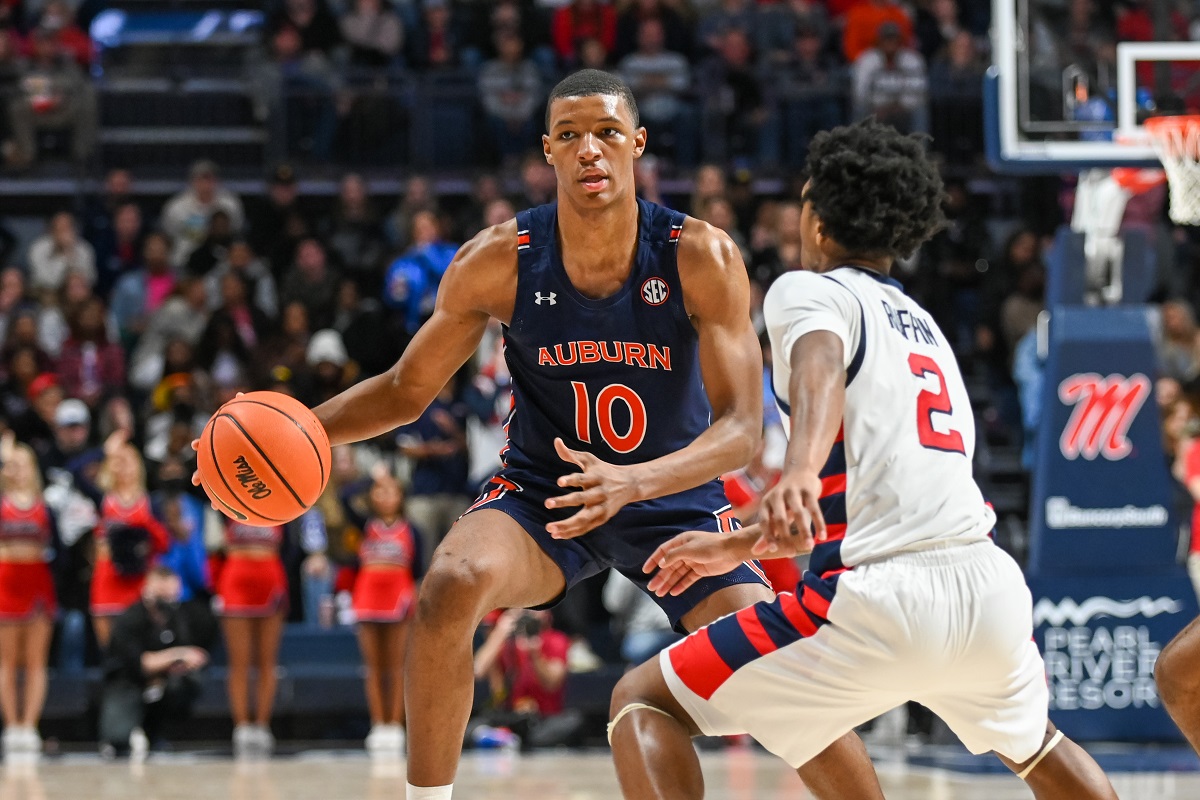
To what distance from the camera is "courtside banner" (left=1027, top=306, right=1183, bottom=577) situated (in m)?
8.79

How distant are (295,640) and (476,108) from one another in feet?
17.0

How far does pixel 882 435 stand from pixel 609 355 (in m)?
1.18

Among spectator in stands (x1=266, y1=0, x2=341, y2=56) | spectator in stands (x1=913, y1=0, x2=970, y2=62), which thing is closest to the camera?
spectator in stands (x1=266, y1=0, x2=341, y2=56)

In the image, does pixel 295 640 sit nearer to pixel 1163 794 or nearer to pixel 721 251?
pixel 1163 794

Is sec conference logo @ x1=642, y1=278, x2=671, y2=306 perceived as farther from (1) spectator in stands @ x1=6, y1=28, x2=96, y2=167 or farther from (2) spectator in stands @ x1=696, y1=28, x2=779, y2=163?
(1) spectator in stands @ x1=6, y1=28, x2=96, y2=167

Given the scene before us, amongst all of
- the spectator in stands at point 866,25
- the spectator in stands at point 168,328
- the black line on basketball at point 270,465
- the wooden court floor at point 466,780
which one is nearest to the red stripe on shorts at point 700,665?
the black line on basketball at point 270,465

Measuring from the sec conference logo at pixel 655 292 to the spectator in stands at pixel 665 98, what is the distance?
901 centimetres

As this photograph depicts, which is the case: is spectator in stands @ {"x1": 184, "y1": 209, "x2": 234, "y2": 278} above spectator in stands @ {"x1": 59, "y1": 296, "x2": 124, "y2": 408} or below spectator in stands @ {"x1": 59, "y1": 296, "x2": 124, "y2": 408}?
above

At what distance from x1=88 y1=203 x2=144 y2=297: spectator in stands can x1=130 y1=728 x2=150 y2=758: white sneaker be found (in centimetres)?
439

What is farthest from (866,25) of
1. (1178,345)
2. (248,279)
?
(248,279)

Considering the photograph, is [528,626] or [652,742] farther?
[528,626]

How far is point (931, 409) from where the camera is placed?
3.47m

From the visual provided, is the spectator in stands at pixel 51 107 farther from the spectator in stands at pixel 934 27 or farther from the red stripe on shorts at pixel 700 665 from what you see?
the red stripe on shorts at pixel 700 665

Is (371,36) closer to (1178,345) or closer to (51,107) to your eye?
(51,107)
